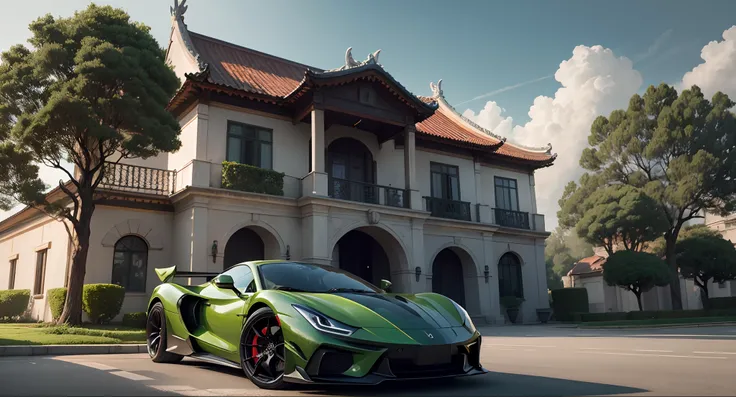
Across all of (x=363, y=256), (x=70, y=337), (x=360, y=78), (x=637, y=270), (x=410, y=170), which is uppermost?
(x=360, y=78)

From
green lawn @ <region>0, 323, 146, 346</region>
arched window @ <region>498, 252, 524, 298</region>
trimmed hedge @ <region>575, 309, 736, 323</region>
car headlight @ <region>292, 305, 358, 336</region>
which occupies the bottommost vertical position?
trimmed hedge @ <region>575, 309, 736, 323</region>

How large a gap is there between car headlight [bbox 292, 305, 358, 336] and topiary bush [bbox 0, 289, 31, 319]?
1923 cm

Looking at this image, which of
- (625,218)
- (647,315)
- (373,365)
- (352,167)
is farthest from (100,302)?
(625,218)

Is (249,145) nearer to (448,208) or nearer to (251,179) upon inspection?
(251,179)

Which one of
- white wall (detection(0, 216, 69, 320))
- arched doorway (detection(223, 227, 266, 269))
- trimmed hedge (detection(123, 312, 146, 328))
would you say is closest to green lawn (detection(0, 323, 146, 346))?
trimmed hedge (detection(123, 312, 146, 328))

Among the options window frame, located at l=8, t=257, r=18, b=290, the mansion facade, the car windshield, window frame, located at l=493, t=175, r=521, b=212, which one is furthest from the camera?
window frame, located at l=493, t=175, r=521, b=212

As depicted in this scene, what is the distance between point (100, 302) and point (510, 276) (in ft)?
59.7

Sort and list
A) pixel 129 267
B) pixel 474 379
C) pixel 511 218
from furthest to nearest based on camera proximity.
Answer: pixel 511 218 < pixel 129 267 < pixel 474 379

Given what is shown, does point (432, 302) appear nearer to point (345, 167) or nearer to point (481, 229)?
point (345, 167)

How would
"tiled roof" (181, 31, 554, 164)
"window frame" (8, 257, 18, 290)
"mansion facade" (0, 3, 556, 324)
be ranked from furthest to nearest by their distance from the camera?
"window frame" (8, 257, 18, 290), "tiled roof" (181, 31, 554, 164), "mansion facade" (0, 3, 556, 324)

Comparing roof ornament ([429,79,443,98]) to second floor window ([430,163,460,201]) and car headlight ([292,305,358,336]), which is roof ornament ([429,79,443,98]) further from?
car headlight ([292,305,358,336])

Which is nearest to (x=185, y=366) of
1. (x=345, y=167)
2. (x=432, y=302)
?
(x=432, y=302)

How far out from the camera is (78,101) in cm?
1343

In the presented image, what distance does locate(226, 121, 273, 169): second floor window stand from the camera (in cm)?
1867
